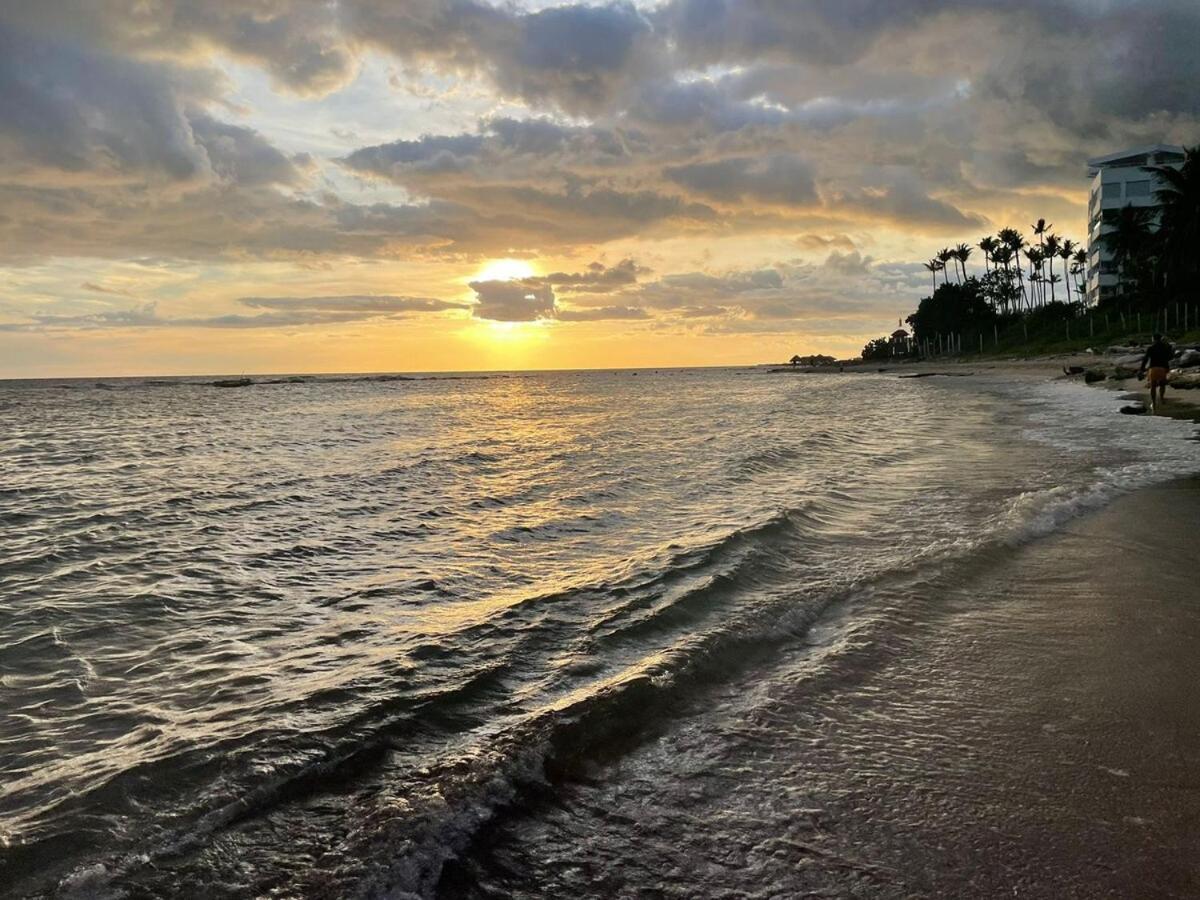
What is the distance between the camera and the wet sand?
136 inches

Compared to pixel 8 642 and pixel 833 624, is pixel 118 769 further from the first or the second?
pixel 833 624

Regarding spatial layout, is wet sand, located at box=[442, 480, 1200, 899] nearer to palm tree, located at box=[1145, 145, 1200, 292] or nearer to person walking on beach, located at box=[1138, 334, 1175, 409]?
person walking on beach, located at box=[1138, 334, 1175, 409]

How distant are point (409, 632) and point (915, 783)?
4.65 meters

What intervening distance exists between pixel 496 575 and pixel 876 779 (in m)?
5.97

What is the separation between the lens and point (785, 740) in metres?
4.82

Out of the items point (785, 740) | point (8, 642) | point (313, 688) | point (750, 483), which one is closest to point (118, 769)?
point (313, 688)

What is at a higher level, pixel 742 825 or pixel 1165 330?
pixel 1165 330

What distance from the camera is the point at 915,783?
13.8 feet

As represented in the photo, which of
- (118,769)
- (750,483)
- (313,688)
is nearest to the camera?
(118,769)

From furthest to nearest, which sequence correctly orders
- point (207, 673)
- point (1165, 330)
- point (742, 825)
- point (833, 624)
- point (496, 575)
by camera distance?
point (1165, 330), point (496, 575), point (833, 624), point (207, 673), point (742, 825)

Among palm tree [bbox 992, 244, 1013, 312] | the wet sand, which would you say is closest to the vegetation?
palm tree [bbox 992, 244, 1013, 312]

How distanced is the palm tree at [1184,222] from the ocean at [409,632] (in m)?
57.2

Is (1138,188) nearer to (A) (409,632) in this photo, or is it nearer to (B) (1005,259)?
(B) (1005,259)

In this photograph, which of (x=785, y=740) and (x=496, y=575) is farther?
(x=496, y=575)
